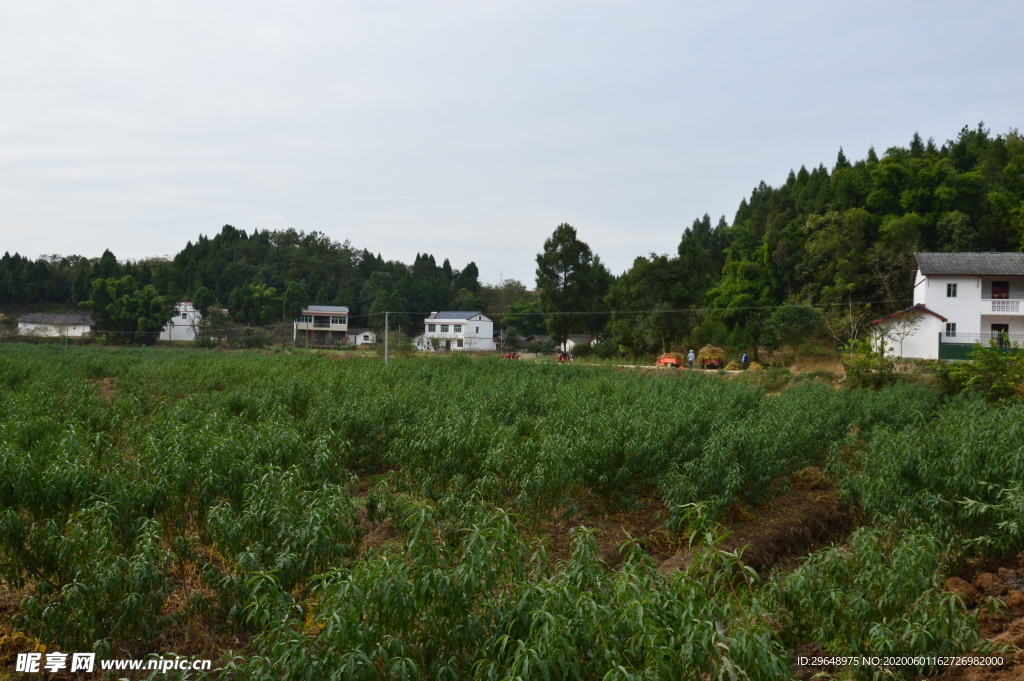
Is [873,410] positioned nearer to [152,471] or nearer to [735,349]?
[152,471]

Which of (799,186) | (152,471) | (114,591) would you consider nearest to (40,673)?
(114,591)

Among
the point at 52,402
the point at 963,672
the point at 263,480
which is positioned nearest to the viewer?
the point at 963,672

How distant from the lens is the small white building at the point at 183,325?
53.4m

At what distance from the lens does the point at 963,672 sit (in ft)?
17.3

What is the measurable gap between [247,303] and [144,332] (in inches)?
310

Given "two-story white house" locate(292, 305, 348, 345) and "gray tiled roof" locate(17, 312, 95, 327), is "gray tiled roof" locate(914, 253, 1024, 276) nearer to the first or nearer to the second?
"two-story white house" locate(292, 305, 348, 345)

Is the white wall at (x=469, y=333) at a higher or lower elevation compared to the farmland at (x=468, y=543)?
higher

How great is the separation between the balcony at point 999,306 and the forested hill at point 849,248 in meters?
4.87

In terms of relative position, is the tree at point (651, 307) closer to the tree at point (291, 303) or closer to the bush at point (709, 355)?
the bush at point (709, 355)

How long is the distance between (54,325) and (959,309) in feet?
199

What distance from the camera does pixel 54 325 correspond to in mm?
53062

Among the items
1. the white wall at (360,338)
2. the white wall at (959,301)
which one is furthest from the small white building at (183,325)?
the white wall at (959,301)

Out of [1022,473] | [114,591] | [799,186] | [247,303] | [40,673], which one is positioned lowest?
[40,673]

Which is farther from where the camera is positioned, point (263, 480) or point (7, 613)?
point (7, 613)
